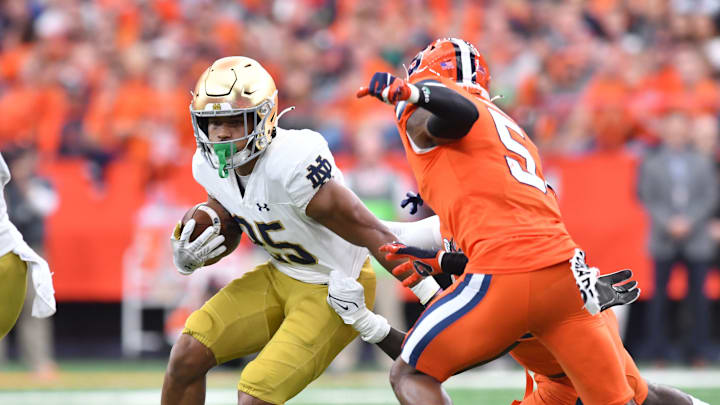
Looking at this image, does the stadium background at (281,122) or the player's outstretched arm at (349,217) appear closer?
the player's outstretched arm at (349,217)

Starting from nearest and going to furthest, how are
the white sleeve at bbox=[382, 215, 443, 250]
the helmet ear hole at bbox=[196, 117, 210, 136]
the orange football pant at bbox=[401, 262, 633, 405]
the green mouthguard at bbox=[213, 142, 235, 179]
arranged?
the orange football pant at bbox=[401, 262, 633, 405], the green mouthguard at bbox=[213, 142, 235, 179], the helmet ear hole at bbox=[196, 117, 210, 136], the white sleeve at bbox=[382, 215, 443, 250]

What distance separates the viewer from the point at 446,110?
3.40m

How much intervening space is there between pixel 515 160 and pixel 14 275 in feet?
6.62

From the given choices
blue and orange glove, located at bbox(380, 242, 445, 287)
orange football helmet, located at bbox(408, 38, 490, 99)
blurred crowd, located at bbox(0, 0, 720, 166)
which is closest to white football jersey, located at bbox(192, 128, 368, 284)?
blue and orange glove, located at bbox(380, 242, 445, 287)

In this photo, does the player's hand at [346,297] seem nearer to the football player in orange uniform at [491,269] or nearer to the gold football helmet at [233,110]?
the football player in orange uniform at [491,269]

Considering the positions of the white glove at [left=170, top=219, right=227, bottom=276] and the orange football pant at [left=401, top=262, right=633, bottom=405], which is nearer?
the orange football pant at [left=401, top=262, right=633, bottom=405]

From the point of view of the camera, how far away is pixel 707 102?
8188mm

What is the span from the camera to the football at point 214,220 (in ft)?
13.9

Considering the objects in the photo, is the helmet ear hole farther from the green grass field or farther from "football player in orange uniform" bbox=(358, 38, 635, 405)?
the green grass field

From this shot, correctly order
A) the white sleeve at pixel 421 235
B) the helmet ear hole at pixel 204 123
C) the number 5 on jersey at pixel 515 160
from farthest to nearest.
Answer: the white sleeve at pixel 421 235, the helmet ear hole at pixel 204 123, the number 5 on jersey at pixel 515 160

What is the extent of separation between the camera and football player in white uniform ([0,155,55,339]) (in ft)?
13.4

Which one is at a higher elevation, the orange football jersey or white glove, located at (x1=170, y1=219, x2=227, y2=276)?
the orange football jersey

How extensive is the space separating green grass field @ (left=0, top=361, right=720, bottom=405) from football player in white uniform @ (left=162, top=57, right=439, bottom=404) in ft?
7.58

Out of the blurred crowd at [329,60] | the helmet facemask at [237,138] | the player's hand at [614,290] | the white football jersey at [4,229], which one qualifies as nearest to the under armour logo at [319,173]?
the helmet facemask at [237,138]
